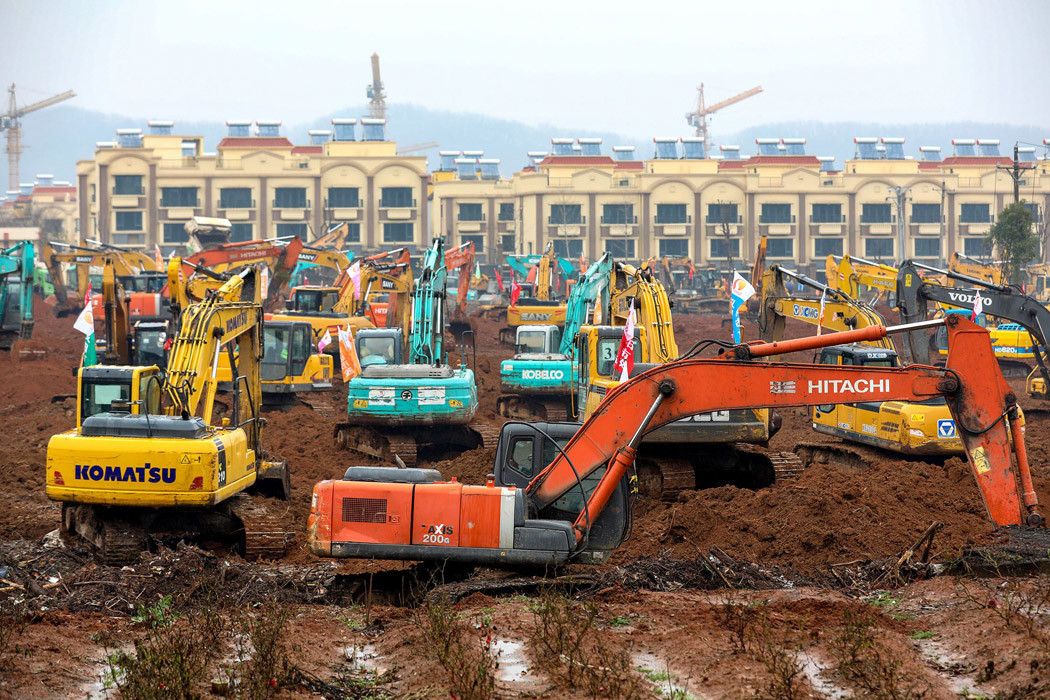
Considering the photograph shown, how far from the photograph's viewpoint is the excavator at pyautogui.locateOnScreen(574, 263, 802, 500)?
657 inches

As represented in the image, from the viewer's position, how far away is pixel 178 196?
3831 inches

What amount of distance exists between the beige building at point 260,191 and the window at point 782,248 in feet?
97.1

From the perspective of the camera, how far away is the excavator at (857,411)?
61.5ft

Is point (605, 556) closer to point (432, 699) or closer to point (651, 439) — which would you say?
point (432, 699)

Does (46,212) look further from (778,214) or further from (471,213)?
(778,214)

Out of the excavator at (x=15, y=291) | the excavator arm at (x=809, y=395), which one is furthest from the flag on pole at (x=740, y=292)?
the excavator at (x=15, y=291)

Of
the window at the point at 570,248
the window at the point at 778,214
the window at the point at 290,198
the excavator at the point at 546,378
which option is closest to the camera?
the excavator at the point at 546,378

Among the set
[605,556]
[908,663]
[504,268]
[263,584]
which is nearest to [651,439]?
[605,556]

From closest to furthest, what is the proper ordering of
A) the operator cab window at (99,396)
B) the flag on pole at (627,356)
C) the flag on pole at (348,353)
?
the operator cab window at (99,396) < the flag on pole at (627,356) < the flag on pole at (348,353)

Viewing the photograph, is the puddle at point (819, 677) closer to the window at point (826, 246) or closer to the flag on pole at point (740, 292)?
the flag on pole at point (740, 292)

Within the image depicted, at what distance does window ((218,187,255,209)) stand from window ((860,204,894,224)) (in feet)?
168

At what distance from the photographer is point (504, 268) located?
333ft

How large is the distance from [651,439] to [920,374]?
17.9ft

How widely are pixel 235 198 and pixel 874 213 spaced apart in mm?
53588
